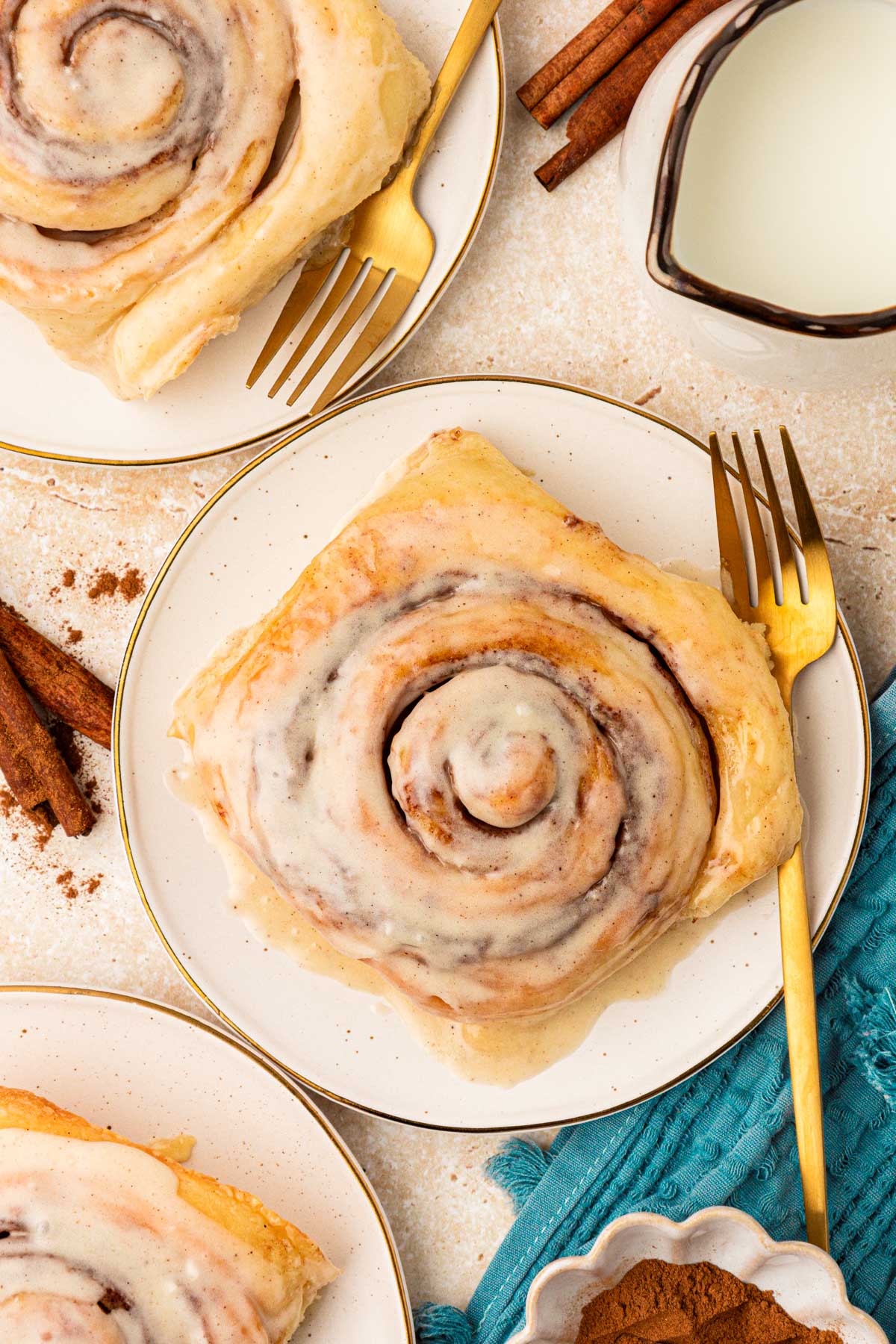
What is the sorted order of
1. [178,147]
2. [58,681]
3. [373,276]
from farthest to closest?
[58,681]
[373,276]
[178,147]

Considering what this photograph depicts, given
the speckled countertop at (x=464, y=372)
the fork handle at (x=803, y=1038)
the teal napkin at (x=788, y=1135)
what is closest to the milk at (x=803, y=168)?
the speckled countertop at (x=464, y=372)

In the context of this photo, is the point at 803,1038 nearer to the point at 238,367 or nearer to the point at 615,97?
the point at 238,367

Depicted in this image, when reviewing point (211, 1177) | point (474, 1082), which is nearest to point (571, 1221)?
point (474, 1082)

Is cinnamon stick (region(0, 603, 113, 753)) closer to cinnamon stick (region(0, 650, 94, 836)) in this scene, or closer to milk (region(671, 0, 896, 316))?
cinnamon stick (region(0, 650, 94, 836))

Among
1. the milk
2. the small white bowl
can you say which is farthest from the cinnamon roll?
the milk

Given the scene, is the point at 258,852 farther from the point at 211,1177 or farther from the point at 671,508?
the point at 671,508

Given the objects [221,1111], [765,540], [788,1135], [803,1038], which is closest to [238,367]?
[765,540]
